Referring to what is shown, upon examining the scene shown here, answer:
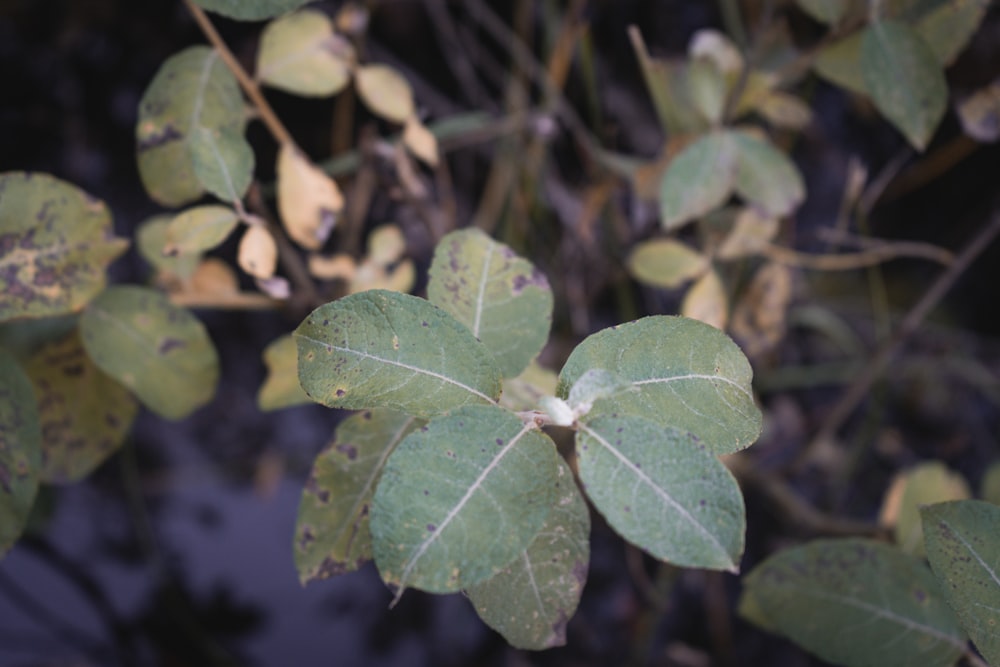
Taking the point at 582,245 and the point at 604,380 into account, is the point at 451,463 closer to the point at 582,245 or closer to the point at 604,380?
the point at 604,380

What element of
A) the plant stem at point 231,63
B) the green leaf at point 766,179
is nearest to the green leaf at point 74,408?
the plant stem at point 231,63

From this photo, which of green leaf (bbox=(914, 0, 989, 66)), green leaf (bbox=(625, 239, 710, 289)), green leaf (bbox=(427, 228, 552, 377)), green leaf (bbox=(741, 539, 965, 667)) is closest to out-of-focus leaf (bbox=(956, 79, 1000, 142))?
green leaf (bbox=(914, 0, 989, 66))

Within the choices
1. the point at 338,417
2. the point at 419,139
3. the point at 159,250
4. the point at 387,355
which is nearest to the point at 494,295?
the point at 387,355

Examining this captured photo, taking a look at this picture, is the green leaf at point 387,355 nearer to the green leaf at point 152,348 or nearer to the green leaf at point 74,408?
the green leaf at point 152,348

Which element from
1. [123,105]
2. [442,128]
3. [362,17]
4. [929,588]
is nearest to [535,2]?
[442,128]

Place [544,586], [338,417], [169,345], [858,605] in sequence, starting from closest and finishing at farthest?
[544,586] → [858,605] → [169,345] → [338,417]

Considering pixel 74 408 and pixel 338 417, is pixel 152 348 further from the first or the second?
pixel 338 417

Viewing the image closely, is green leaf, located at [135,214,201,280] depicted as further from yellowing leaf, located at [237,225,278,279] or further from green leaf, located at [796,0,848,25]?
green leaf, located at [796,0,848,25]
